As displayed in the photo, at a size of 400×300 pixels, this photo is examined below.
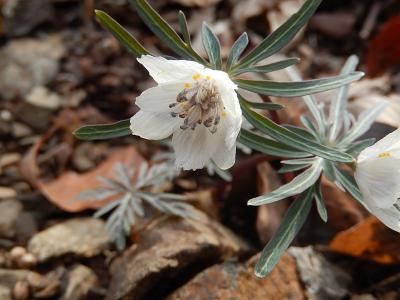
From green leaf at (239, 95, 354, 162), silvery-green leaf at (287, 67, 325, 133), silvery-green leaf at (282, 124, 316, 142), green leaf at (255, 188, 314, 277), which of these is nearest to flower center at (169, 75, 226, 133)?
green leaf at (239, 95, 354, 162)

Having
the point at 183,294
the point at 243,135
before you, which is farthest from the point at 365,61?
the point at 183,294

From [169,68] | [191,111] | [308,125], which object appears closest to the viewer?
[169,68]

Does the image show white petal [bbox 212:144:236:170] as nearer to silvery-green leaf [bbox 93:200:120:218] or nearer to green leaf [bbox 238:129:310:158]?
green leaf [bbox 238:129:310:158]

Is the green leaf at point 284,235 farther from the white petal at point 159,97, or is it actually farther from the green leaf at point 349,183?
the white petal at point 159,97

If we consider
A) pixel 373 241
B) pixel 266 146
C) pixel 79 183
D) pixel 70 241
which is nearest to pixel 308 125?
pixel 266 146

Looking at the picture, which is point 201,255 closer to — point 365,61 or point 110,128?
point 110,128

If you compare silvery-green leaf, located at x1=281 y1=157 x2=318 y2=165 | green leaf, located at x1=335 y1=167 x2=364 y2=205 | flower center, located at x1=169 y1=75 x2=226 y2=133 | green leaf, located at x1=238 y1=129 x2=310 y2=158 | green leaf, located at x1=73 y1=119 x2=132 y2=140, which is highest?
flower center, located at x1=169 y1=75 x2=226 y2=133

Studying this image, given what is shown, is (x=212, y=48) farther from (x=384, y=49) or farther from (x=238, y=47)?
(x=384, y=49)
